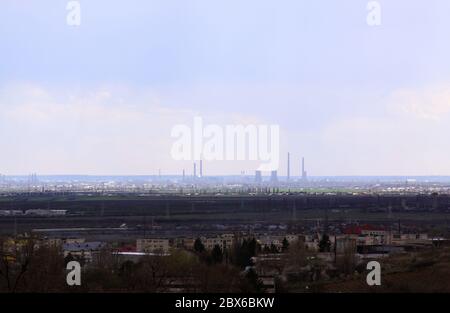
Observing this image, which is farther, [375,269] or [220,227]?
[220,227]

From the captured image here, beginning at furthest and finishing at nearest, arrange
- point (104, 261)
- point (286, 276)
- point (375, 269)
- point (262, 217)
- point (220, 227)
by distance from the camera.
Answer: point (262, 217)
point (220, 227)
point (104, 261)
point (286, 276)
point (375, 269)

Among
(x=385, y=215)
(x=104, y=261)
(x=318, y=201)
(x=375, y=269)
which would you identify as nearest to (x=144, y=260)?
(x=104, y=261)

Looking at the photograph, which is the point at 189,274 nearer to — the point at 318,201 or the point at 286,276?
the point at 286,276

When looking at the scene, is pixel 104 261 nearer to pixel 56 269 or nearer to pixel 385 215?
pixel 56 269

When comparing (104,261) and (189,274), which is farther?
(104,261)
